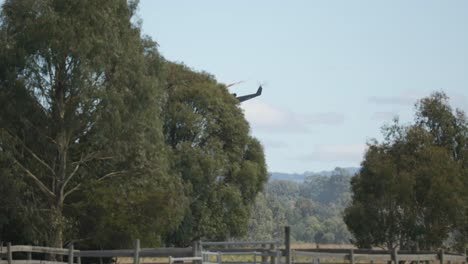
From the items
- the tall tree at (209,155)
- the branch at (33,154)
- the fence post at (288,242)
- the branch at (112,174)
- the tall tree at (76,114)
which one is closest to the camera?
the fence post at (288,242)

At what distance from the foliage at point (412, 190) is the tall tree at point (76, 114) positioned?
31.2ft

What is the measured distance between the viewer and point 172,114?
68250 millimetres

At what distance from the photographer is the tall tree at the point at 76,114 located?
157 ft

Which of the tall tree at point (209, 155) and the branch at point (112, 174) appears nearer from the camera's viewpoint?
the branch at point (112, 174)

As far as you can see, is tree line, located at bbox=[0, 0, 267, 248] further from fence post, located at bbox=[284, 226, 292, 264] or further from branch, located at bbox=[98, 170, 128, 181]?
fence post, located at bbox=[284, 226, 292, 264]

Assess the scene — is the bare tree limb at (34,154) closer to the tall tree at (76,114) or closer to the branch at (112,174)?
the tall tree at (76,114)

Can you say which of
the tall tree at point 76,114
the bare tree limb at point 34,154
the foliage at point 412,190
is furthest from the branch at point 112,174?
the foliage at point 412,190

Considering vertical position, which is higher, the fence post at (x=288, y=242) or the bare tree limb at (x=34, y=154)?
the bare tree limb at (x=34, y=154)

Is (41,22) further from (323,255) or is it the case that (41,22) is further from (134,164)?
(323,255)

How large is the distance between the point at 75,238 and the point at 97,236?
100 cm

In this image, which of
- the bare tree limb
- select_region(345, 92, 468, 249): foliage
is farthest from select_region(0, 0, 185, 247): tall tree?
select_region(345, 92, 468, 249): foliage

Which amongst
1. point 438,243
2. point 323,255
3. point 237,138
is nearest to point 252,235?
point 237,138

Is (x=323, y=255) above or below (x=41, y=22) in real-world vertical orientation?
below

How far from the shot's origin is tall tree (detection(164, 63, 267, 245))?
66312mm
